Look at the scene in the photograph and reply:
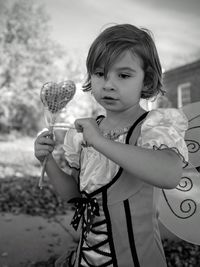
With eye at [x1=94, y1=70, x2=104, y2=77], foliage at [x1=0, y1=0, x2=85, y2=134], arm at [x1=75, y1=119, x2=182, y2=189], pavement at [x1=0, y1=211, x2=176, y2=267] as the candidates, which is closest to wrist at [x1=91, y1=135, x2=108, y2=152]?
arm at [x1=75, y1=119, x2=182, y2=189]

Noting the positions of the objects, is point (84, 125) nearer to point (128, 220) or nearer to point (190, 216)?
point (128, 220)

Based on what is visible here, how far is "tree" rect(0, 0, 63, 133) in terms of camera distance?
14875 millimetres

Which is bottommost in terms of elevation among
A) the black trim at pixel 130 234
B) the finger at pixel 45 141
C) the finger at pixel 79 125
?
the black trim at pixel 130 234

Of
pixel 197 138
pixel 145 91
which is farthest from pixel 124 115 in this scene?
pixel 197 138

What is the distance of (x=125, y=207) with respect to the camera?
1.25 m

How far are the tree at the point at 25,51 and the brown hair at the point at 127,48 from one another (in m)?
14.1

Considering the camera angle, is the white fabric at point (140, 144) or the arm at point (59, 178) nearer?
the white fabric at point (140, 144)

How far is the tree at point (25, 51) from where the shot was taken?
48.8ft

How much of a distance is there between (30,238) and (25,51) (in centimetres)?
1341

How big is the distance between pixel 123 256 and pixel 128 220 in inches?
5.6

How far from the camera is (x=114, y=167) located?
1312 millimetres

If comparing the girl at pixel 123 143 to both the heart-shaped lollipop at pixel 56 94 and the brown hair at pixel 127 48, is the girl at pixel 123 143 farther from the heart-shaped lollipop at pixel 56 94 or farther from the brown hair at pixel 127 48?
the heart-shaped lollipop at pixel 56 94

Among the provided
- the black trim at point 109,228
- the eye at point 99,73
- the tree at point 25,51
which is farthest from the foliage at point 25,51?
the black trim at point 109,228

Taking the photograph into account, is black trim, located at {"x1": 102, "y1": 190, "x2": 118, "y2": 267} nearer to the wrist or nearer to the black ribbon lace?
the black ribbon lace
